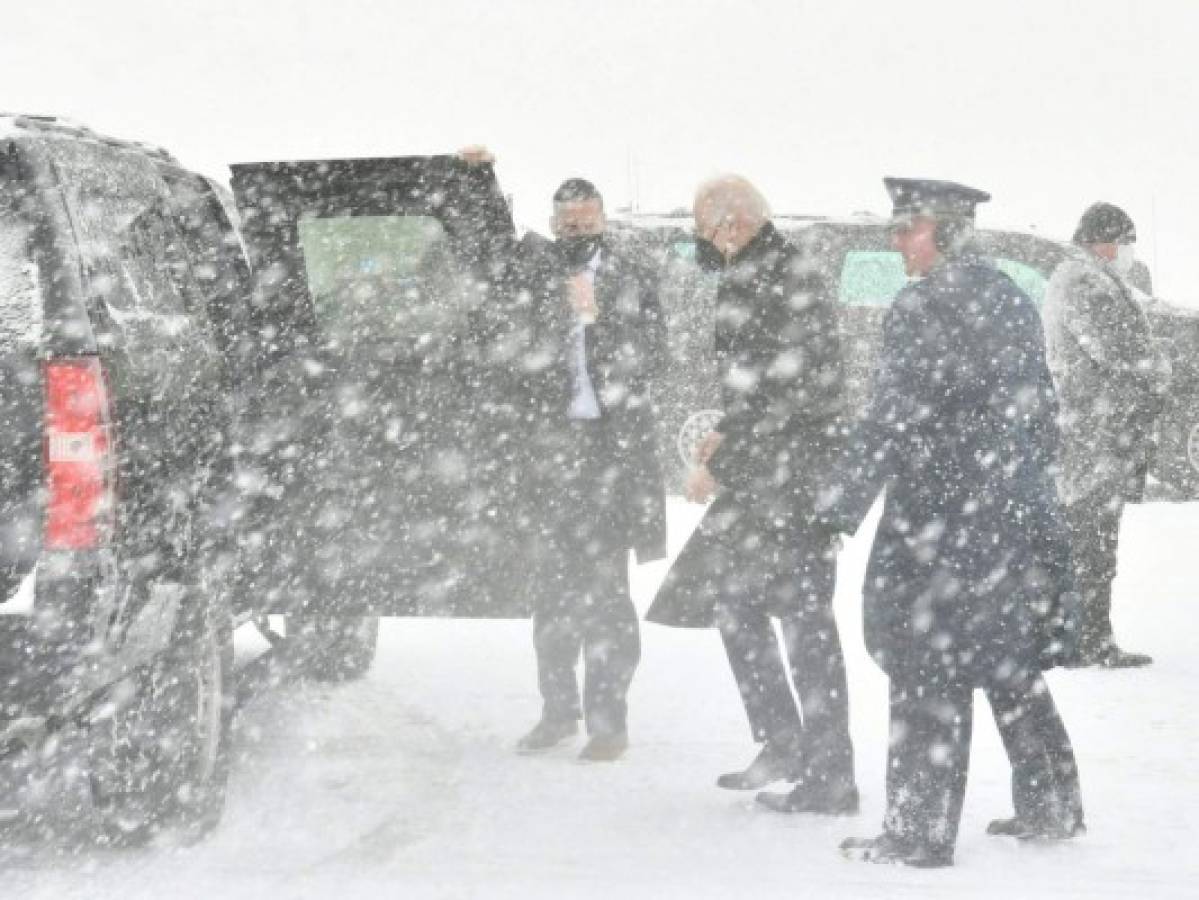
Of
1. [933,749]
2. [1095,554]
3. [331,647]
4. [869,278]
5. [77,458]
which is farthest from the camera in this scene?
[869,278]

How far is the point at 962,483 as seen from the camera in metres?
4.38

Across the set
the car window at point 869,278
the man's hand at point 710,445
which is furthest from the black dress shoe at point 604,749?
the car window at point 869,278

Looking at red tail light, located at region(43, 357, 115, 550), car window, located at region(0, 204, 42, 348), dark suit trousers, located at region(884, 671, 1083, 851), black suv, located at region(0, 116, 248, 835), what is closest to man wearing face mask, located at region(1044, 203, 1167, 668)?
dark suit trousers, located at region(884, 671, 1083, 851)

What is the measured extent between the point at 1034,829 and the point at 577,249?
100.0 inches

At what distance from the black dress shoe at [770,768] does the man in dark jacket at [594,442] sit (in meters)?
0.66

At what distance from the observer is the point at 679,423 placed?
12422mm

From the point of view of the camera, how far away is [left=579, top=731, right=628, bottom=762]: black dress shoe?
18.8 feet

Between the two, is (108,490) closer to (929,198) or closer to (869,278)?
(929,198)

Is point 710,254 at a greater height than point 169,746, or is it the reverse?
point 710,254

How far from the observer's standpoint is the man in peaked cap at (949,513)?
437 centimetres

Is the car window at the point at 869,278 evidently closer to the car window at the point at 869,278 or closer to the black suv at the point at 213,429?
the car window at the point at 869,278

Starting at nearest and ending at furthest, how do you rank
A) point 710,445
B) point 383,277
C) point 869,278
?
1. point 710,445
2. point 383,277
3. point 869,278

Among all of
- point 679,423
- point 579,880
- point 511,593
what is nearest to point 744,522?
point 511,593

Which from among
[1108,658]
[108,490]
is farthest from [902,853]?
[1108,658]
